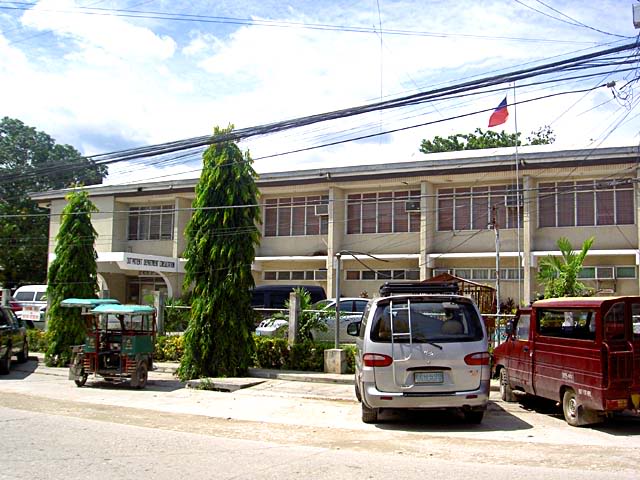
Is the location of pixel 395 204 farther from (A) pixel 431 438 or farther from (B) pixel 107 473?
(B) pixel 107 473

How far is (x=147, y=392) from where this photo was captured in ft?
46.8

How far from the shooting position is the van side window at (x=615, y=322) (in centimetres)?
930

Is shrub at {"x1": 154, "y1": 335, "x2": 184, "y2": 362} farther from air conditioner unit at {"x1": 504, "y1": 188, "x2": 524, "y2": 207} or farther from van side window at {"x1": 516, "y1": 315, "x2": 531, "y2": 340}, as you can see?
air conditioner unit at {"x1": 504, "y1": 188, "x2": 524, "y2": 207}

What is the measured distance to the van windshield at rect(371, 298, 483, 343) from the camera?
970 cm

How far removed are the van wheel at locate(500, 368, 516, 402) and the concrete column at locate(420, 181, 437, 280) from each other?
56.5ft

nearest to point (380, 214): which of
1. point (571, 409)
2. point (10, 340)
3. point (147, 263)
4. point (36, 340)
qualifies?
point (147, 263)

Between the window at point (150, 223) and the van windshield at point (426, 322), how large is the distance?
28003mm

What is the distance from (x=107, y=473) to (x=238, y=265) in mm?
9196

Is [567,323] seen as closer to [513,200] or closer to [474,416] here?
[474,416]

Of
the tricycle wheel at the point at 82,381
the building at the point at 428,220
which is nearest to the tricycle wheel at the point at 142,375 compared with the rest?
the tricycle wheel at the point at 82,381

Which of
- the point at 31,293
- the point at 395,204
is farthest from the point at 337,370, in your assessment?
the point at 31,293

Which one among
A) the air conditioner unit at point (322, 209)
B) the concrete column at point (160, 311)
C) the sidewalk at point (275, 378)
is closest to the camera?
the sidewalk at point (275, 378)

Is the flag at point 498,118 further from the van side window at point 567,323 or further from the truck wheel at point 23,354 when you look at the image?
the truck wheel at point 23,354

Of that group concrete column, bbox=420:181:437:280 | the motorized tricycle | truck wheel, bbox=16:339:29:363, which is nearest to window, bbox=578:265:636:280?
concrete column, bbox=420:181:437:280
